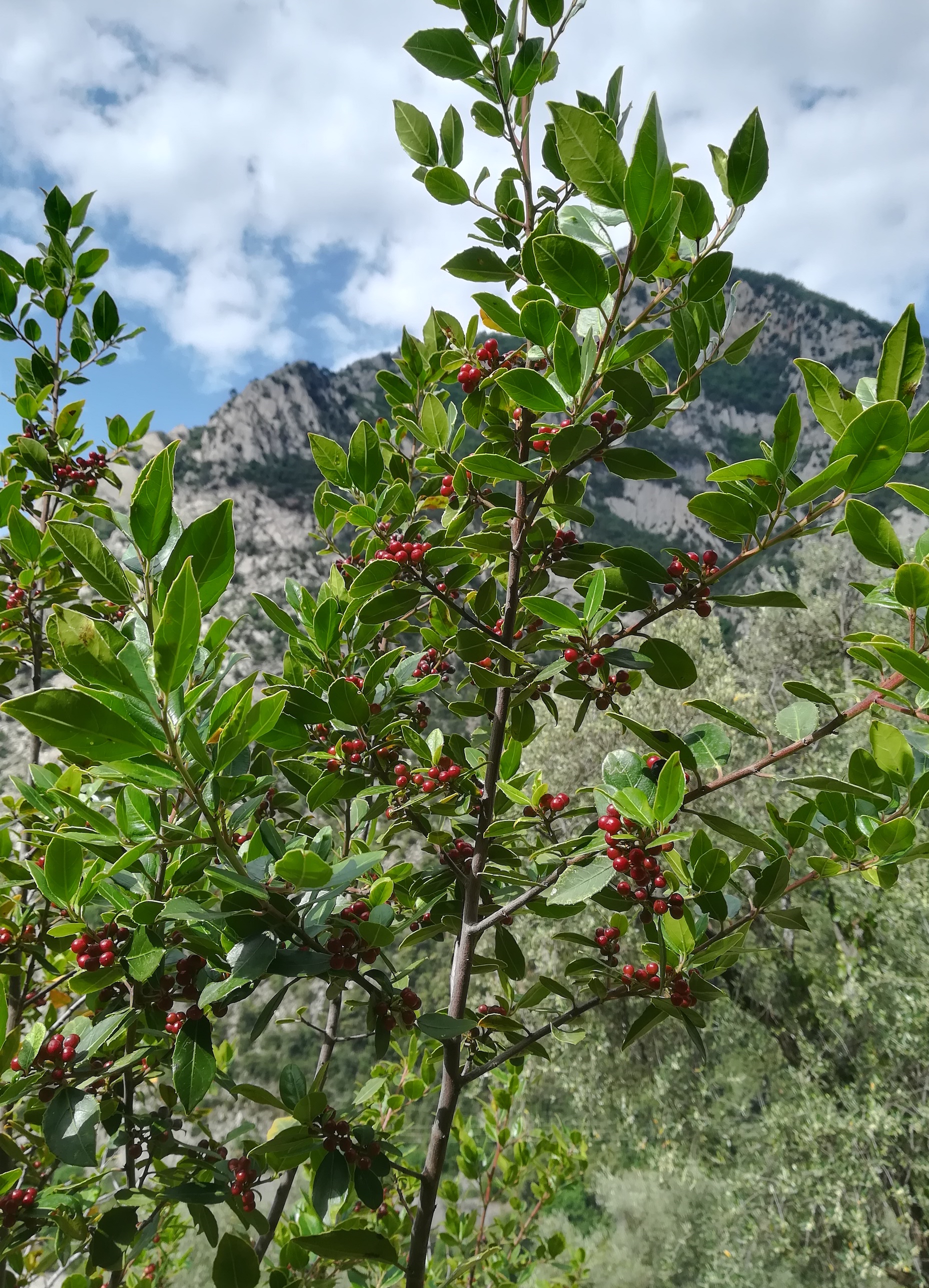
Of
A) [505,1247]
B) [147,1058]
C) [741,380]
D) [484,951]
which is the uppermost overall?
[741,380]

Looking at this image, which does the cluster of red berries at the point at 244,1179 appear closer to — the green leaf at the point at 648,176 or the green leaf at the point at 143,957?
the green leaf at the point at 143,957

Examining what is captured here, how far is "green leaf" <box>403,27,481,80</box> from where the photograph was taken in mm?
1210

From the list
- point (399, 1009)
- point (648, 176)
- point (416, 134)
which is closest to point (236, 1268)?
point (399, 1009)

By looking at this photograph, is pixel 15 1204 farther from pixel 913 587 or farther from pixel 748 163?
pixel 748 163

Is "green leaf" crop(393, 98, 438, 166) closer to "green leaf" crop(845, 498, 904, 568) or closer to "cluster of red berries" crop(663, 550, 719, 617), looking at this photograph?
Answer: "cluster of red berries" crop(663, 550, 719, 617)

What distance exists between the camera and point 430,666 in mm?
1715

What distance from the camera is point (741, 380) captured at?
7488cm

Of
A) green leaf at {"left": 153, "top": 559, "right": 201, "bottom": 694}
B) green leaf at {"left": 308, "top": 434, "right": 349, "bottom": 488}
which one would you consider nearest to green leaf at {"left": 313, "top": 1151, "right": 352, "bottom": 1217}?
green leaf at {"left": 153, "top": 559, "right": 201, "bottom": 694}

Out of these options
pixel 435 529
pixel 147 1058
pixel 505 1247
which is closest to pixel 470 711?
pixel 435 529

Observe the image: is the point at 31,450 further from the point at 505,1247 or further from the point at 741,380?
the point at 741,380

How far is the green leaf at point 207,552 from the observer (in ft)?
2.41

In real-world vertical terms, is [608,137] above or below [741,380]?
below

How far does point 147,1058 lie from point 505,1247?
2.89m

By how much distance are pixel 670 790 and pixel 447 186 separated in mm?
1143
